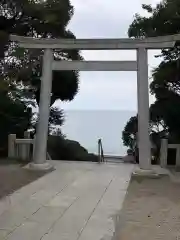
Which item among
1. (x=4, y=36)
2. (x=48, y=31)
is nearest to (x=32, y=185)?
(x=4, y=36)

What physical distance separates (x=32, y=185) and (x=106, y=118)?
589 inches

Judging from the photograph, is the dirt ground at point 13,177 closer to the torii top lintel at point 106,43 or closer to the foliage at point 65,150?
the torii top lintel at point 106,43

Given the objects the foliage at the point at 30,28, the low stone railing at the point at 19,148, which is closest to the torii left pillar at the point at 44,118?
the low stone railing at the point at 19,148

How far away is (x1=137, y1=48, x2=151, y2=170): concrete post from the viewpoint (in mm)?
10062

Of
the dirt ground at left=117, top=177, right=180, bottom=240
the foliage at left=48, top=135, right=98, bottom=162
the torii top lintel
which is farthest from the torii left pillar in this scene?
the foliage at left=48, top=135, right=98, bottom=162

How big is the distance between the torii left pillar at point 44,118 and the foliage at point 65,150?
17.2ft

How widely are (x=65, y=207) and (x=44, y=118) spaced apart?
4674 millimetres

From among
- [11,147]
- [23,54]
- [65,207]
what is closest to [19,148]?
[11,147]

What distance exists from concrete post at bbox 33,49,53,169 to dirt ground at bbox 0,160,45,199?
2.05 feet

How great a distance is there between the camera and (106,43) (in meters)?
10.4

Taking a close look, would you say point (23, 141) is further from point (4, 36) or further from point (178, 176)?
point (178, 176)

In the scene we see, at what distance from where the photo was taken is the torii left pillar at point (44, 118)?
1053cm

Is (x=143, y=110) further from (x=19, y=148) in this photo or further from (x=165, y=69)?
(x=19, y=148)

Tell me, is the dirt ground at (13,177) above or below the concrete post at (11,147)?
below
